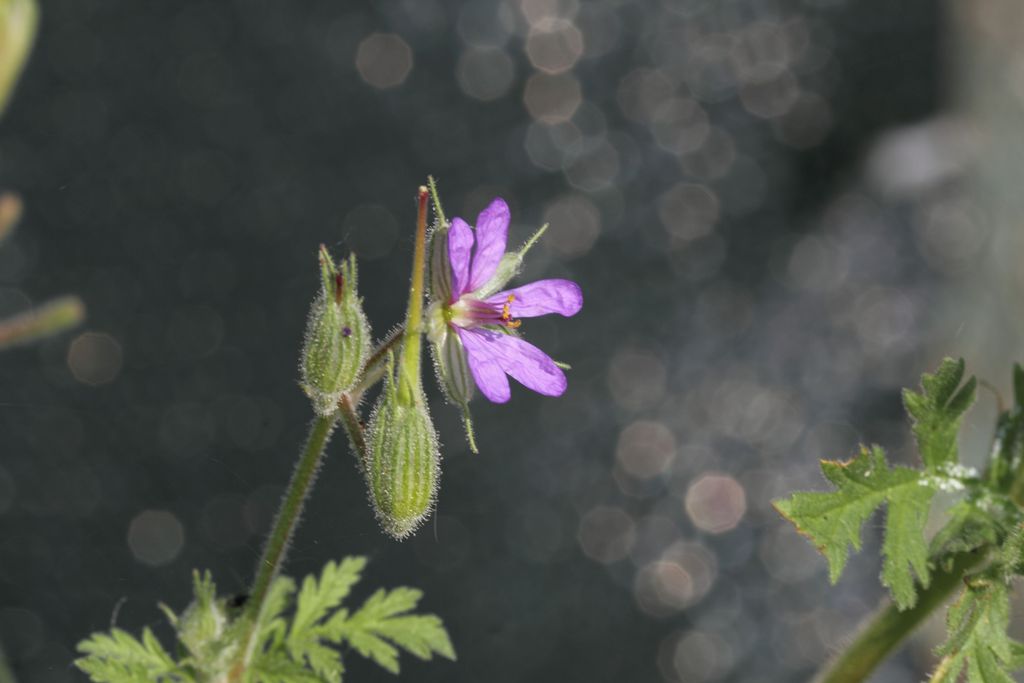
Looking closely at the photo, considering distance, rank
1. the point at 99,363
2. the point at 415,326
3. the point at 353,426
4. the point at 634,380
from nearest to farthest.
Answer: the point at 415,326, the point at 353,426, the point at 99,363, the point at 634,380

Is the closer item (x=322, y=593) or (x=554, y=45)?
(x=322, y=593)

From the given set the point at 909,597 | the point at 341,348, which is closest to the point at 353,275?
the point at 341,348

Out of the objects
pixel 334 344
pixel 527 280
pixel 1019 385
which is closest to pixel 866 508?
pixel 1019 385

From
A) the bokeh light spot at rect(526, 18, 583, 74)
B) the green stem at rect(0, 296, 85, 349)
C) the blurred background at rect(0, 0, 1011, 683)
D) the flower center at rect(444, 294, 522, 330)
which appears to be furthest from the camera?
the bokeh light spot at rect(526, 18, 583, 74)

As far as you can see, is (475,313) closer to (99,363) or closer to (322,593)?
(322,593)

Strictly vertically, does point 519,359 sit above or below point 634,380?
below

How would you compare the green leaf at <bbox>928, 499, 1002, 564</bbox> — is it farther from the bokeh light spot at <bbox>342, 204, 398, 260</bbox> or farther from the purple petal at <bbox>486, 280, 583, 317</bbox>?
the bokeh light spot at <bbox>342, 204, 398, 260</bbox>

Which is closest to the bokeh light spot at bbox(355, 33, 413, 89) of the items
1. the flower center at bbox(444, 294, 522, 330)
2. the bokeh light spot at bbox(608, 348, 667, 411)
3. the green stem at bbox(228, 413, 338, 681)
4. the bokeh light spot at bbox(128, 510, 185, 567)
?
the bokeh light spot at bbox(608, 348, 667, 411)
